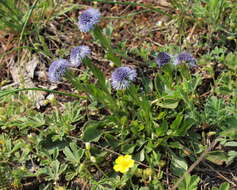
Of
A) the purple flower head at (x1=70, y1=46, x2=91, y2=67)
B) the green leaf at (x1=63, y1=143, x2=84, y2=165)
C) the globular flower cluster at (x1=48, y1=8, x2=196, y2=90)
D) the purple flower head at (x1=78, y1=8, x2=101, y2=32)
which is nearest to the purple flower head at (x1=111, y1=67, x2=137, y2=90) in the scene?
the globular flower cluster at (x1=48, y1=8, x2=196, y2=90)

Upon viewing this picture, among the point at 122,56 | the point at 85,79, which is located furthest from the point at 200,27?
the point at 85,79

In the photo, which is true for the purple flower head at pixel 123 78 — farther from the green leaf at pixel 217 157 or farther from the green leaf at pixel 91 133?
the green leaf at pixel 217 157

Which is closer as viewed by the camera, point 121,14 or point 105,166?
point 105,166

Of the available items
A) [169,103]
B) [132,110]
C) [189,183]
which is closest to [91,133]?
[132,110]

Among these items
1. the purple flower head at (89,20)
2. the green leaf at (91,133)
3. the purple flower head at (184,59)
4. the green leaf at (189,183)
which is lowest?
the green leaf at (189,183)

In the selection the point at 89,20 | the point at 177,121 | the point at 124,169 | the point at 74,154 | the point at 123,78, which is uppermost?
the point at 89,20

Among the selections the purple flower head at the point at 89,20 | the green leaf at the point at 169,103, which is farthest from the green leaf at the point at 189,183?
the purple flower head at the point at 89,20

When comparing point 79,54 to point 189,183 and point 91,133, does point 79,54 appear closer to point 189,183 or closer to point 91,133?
point 91,133

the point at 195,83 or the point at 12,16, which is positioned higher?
the point at 12,16

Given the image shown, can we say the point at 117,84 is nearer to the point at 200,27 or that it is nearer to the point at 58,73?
the point at 58,73

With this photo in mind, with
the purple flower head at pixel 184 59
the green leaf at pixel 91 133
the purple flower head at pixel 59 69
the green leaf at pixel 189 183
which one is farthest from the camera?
the green leaf at pixel 91 133

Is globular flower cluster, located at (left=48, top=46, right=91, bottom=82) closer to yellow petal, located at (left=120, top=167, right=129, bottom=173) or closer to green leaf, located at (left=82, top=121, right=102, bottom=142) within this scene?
green leaf, located at (left=82, top=121, right=102, bottom=142)
